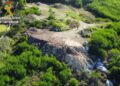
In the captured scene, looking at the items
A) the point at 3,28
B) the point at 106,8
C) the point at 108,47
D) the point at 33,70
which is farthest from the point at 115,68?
the point at 106,8

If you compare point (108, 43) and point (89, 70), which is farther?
point (108, 43)

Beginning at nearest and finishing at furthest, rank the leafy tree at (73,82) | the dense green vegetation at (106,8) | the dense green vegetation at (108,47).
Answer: the leafy tree at (73,82)
the dense green vegetation at (108,47)
the dense green vegetation at (106,8)

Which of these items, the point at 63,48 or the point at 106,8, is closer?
the point at 63,48

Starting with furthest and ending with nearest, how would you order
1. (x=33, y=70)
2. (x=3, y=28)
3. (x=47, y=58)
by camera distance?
1. (x=3, y=28)
2. (x=47, y=58)
3. (x=33, y=70)

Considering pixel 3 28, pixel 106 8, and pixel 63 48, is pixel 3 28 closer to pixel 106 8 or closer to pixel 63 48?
pixel 63 48

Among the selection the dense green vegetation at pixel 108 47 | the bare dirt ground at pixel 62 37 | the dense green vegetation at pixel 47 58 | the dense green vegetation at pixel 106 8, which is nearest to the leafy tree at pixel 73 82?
the dense green vegetation at pixel 47 58

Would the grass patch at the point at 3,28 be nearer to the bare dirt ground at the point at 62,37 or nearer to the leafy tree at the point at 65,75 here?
the bare dirt ground at the point at 62,37

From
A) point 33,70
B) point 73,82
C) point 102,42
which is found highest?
point 102,42

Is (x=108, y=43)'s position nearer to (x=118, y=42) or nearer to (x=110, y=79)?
(x=118, y=42)

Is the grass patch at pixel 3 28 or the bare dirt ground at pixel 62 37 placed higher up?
the bare dirt ground at pixel 62 37

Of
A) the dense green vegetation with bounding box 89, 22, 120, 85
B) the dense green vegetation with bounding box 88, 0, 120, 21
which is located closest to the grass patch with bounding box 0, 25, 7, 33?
the dense green vegetation with bounding box 89, 22, 120, 85

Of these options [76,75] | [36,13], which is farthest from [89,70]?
[36,13]
